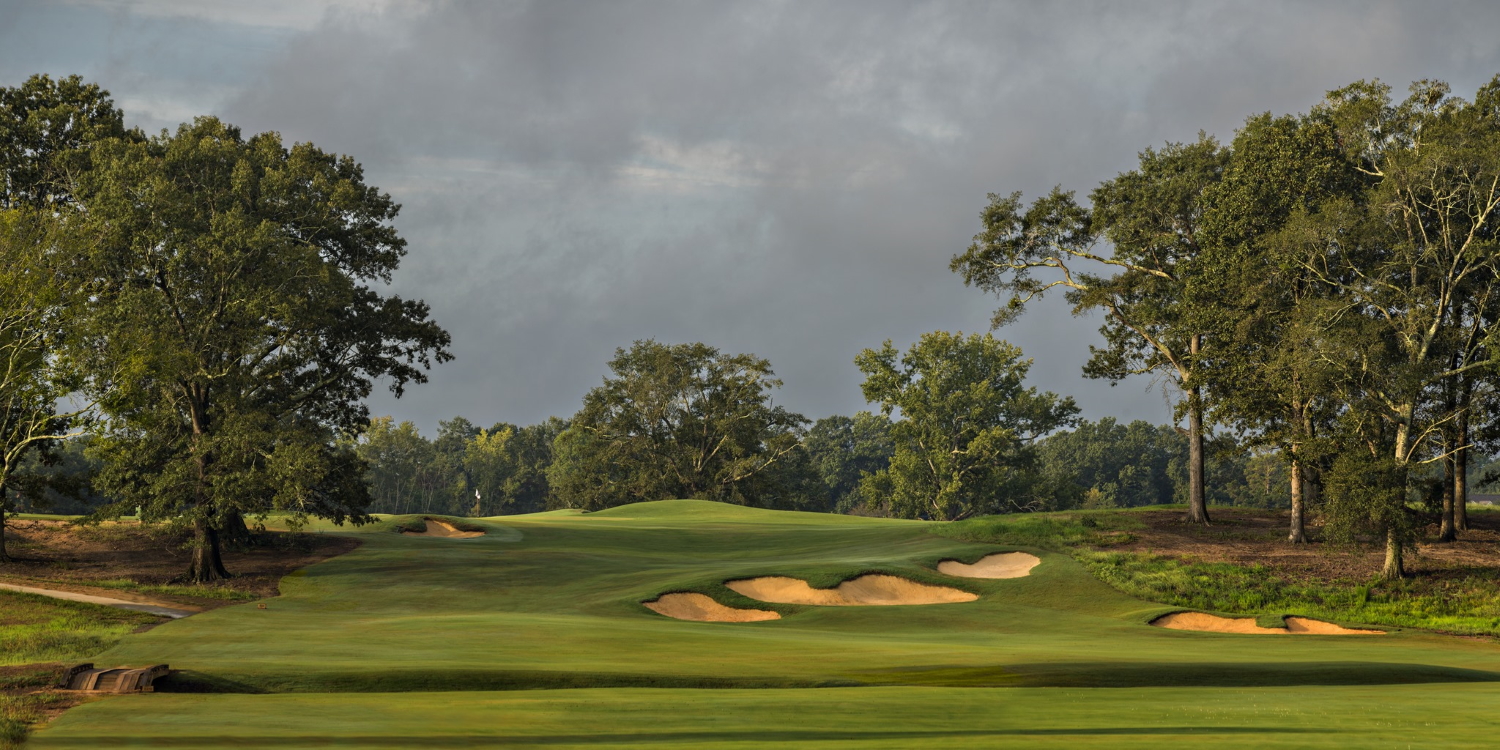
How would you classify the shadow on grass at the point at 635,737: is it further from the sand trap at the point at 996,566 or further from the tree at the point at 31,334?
the tree at the point at 31,334

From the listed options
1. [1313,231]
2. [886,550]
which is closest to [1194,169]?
[1313,231]

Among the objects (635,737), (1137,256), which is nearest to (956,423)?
(1137,256)

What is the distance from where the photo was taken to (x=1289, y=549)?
34.9 meters

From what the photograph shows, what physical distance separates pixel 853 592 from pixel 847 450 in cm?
11188

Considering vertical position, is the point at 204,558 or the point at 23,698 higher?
the point at 23,698

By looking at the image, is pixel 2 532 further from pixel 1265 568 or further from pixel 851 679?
pixel 1265 568

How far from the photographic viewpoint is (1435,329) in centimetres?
3031

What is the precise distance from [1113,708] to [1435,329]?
25.2 m

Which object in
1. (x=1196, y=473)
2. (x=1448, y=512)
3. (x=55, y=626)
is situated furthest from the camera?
(x=1196, y=473)

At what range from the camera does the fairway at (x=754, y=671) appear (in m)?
9.88

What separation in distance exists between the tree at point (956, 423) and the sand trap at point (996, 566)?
42.4m

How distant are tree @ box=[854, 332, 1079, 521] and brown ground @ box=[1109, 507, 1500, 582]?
121 feet

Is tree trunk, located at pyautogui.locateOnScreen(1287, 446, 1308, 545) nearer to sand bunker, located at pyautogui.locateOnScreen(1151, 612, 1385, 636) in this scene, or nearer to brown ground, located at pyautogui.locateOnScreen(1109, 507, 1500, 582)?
brown ground, located at pyautogui.locateOnScreen(1109, 507, 1500, 582)

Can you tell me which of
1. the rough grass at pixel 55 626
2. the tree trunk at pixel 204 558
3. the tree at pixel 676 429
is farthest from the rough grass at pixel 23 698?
the tree at pixel 676 429
